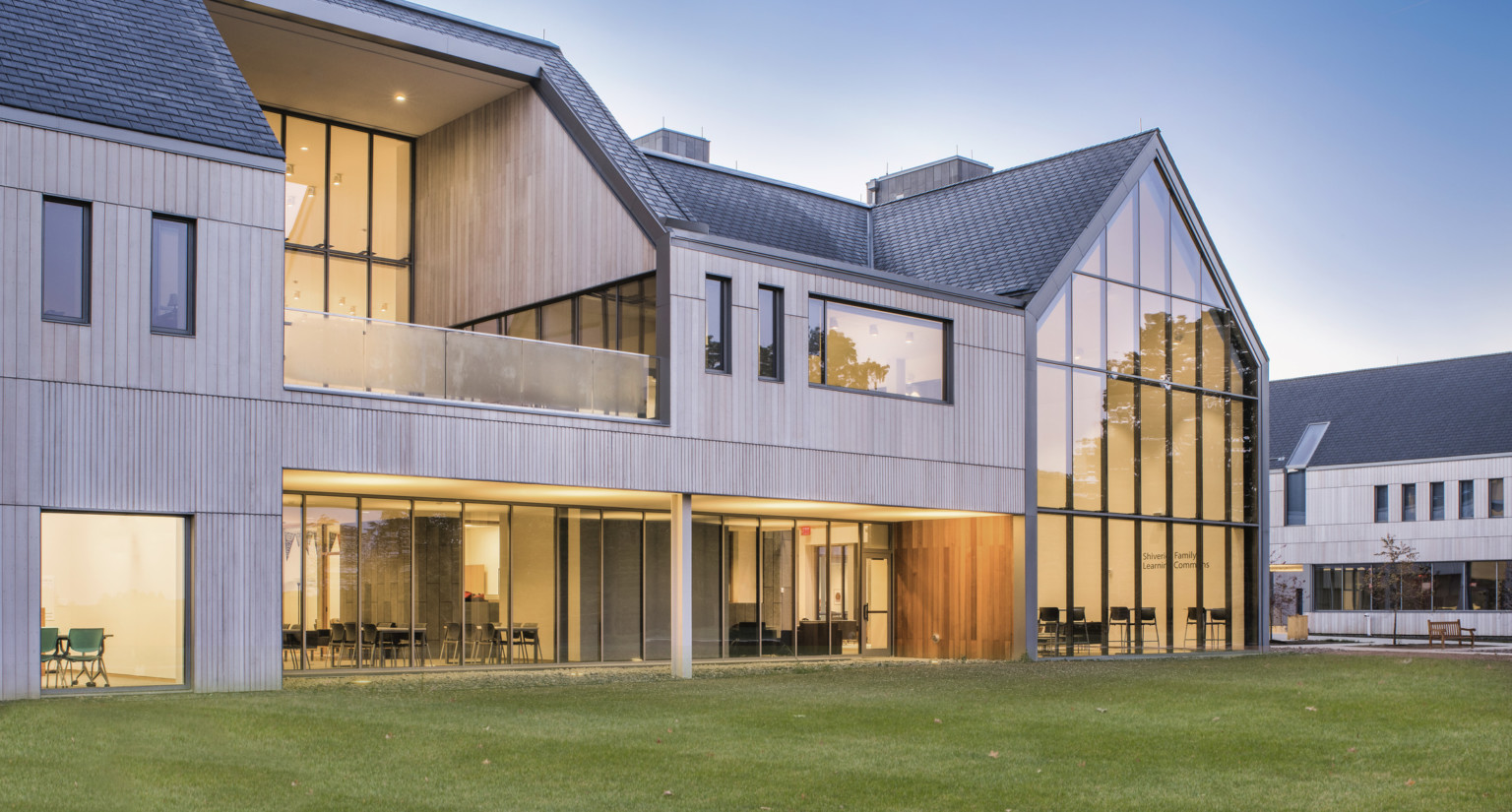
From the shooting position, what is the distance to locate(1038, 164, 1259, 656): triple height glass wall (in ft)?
83.6

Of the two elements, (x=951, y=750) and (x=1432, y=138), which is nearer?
(x=951, y=750)

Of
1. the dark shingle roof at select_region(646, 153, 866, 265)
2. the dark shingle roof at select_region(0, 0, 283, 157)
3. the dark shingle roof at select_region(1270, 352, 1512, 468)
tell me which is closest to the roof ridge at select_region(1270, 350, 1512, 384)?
the dark shingle roof at select_region(1270, 352, 1512, 468)

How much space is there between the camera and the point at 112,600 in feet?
50.7

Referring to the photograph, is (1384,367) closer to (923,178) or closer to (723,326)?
(923,178)

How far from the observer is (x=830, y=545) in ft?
86.8

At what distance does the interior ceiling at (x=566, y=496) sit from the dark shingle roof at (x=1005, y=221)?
196 inches

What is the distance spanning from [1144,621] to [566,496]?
12140mm

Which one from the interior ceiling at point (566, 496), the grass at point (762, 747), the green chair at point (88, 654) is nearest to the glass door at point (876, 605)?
the interior ceiling at point (566, 496)

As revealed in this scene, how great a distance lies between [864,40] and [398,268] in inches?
402

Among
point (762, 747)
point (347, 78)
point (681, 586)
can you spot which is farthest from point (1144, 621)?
point (347, 78)

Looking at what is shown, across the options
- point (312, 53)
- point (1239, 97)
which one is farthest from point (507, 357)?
point (1239, 97)

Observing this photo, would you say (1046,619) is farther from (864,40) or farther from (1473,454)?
(1473,454)

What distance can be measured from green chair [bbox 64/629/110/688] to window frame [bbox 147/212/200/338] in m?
3.47

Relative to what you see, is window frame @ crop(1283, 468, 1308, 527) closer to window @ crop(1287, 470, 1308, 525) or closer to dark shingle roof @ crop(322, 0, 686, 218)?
window @ crop(1287, 470, 1308, 525)
